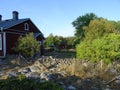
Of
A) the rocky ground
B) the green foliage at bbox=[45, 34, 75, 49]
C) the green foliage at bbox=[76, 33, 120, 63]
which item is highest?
the green foliage at bbox=[45, 34, 75, 49]

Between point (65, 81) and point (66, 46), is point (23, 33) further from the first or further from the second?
point (66, 46)

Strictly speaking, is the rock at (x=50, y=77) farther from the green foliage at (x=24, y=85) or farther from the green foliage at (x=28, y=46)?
the green foliage at (x=28, y=46)

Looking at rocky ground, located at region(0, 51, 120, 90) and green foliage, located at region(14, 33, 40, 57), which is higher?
green foliage, located at region(14, 33, 40, 57)

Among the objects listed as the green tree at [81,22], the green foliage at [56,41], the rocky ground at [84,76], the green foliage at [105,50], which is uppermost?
the green tree at [81,22]

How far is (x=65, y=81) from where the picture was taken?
47.2 feet

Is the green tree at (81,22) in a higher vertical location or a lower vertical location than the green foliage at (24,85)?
higher

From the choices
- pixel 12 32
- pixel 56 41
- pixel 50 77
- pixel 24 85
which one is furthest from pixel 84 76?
pixel 56 41

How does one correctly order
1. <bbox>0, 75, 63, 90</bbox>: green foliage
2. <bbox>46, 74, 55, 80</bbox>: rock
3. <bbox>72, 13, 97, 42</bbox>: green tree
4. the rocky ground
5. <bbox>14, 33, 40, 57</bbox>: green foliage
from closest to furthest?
<bbox>0, 75, 63, 90</bbox>: green foliage
the rocky ground
<bbox>46, 74, 55, 80</bbox>: rock
<bbox>14, 33, 40, 57</bbox>: green foliage
<bbox>72, 13, 97, 42</bbox>: green tree

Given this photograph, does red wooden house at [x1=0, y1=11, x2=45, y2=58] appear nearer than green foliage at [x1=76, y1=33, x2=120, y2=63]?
No

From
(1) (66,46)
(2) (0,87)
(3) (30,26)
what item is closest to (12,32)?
(3) (30,26)

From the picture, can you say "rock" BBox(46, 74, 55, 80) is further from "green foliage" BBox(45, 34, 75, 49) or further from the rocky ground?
"green foliage" BBox(45, 34, 75, 49)

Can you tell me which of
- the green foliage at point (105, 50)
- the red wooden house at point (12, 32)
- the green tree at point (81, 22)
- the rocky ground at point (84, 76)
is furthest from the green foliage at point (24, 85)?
the green tree at point (81, 22)

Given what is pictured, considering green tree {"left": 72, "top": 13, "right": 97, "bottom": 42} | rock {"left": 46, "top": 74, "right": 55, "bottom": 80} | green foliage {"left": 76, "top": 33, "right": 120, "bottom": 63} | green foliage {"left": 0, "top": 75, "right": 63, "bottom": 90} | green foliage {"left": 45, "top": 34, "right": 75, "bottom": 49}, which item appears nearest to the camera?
green foliage {"left": 0, "top": 75, "right": 63, "bottom": 90}

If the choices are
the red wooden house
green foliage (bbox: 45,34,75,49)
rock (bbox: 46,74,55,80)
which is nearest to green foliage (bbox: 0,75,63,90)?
rock (bbox: 46,74,55,80)
